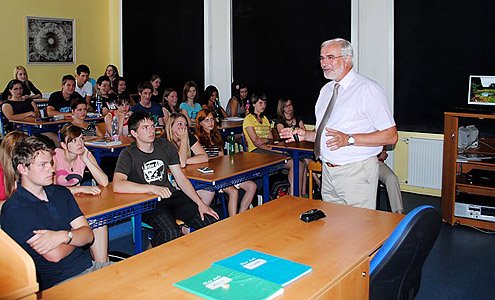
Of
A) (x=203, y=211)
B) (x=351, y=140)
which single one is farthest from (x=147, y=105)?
(x=351, y=140)

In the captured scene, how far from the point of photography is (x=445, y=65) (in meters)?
6.89

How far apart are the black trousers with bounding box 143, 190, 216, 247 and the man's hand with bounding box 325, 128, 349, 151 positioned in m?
1.35

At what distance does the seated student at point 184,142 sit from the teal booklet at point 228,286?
114 inches

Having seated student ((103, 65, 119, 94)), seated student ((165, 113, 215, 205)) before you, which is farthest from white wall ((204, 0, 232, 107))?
seated student ((165, 113, 215, 205))

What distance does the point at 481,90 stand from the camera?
662cm

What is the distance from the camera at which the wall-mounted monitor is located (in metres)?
6.56

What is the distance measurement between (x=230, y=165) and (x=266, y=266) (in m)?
2.85

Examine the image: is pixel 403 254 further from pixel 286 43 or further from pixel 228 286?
pixel 286 43

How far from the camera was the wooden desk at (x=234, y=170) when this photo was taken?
4.67 meters

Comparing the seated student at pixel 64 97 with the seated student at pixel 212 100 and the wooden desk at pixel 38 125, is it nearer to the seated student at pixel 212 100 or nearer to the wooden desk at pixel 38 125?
the wooden desk at pixel 38 125

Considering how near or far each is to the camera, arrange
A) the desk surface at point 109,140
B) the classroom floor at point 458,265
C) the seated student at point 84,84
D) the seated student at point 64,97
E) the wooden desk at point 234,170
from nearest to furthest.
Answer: the classroom floor at point 458,265, the wooden desk at point 234,170, the desk surface at point 109,140, the seated student at point 64,97, the seated student at point 84,84

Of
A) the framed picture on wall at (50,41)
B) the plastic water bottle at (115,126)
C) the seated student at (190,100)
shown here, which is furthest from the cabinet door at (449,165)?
the framed picture on wall at (50,41)

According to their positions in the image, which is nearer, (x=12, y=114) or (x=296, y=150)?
(x=296, y=150)

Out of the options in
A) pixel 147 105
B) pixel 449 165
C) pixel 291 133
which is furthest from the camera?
pixel 147 105
